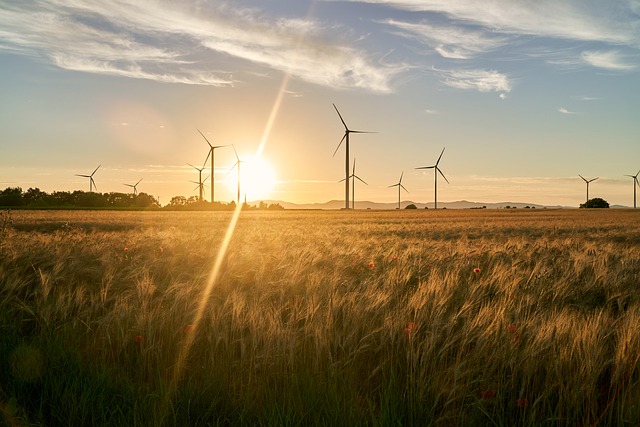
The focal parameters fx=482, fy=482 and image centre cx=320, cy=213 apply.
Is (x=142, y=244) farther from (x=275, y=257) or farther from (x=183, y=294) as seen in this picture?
(x=183, y=294)

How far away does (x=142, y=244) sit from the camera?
975cm

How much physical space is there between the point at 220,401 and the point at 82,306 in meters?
2.71

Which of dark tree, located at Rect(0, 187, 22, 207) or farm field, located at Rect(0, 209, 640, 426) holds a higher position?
dark tree, located at Rect(0, 187, 22, 207)

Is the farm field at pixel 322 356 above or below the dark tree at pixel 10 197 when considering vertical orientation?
below

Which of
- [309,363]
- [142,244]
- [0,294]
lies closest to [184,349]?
[309,363]

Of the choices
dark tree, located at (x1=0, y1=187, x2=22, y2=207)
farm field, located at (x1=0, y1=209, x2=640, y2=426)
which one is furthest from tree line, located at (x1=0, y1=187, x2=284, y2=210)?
farm field, located at (x1=0, y1=209, x2=640, y2=426)

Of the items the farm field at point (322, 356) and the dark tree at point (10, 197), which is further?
the dark tree at point (10, 197)

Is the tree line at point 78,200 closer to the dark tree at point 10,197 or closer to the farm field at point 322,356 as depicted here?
the dark tree at point 10,197

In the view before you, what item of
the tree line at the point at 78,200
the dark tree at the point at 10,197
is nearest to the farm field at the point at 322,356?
the tree line at the point at 78,200

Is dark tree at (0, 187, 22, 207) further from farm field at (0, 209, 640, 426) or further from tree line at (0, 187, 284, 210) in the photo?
farm field at (0, 209, 640, 426)

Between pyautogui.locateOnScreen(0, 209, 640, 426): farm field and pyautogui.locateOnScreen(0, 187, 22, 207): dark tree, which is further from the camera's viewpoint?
pyautogui.locateOnScreen(0, 187, 22, 207): dark tree

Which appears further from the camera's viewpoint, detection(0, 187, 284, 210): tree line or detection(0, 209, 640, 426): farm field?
detection(0, 187, 284, 210): tree line

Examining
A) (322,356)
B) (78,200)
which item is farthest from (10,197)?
(322,356)

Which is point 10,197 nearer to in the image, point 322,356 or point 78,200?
point 78,200
